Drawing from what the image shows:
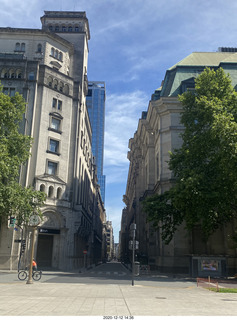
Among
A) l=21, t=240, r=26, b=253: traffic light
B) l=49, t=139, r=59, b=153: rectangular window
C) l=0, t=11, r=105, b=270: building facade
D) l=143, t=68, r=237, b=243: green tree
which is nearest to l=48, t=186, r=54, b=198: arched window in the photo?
l=0, t=11, r=105, b=270: building facade

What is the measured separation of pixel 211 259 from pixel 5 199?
2019 cm

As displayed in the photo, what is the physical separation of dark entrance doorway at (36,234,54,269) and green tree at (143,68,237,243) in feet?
50.3

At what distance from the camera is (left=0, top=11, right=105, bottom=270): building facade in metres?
40.2

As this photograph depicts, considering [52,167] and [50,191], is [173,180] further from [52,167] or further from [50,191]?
[52,167]

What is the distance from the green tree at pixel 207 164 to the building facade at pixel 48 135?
1402cm

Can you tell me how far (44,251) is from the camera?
4069 centimetres

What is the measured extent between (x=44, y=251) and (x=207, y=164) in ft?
76.9

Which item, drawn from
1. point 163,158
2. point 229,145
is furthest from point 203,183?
point 163,158

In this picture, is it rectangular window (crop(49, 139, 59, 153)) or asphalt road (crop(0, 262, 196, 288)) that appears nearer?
asphalt road (crop(0, 262, 196, 288))

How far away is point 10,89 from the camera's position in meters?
43.4

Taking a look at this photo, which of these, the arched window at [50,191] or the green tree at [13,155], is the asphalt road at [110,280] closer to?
the green tree at [13,155]

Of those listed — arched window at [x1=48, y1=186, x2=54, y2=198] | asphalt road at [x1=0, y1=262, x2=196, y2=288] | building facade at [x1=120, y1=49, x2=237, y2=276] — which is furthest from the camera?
arched window at [x1=48, y1=186, x2=54, y2=198]

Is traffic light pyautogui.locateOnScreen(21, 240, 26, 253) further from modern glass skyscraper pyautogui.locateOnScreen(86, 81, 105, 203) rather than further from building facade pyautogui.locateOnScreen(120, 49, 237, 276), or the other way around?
modern glass skyscraper pyautogui.locateOnScreen(86, 81, 105, 203)

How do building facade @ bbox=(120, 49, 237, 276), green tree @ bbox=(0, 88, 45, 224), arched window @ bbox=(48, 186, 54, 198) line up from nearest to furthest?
green tree @ bbox=(0, 88, 45, 224) → building facade @ bbox=(120, 49, 237, 276) → arched window @ bbox=(48, 186, 54, 198)
